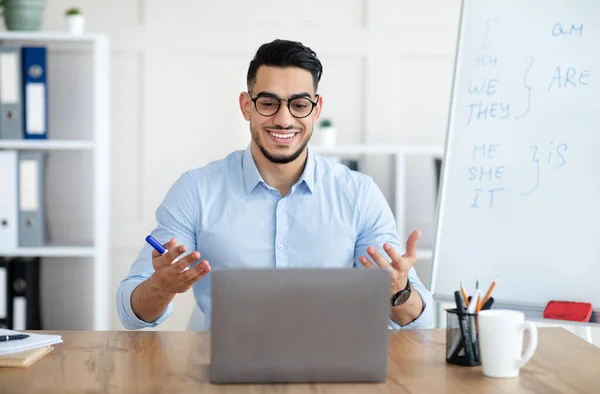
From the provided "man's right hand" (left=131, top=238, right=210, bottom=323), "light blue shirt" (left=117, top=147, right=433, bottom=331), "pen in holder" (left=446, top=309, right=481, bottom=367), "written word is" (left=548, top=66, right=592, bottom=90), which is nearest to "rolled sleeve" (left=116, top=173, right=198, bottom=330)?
"light blue shirt" (left=117, top=147, right=433, bottom=331)

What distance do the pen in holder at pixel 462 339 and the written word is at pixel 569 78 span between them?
33.1 inches

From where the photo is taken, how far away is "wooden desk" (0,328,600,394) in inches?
47.6

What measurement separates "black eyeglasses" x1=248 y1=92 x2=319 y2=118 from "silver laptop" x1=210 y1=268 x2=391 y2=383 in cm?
87

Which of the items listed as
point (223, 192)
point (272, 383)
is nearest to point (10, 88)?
point (223, 192)

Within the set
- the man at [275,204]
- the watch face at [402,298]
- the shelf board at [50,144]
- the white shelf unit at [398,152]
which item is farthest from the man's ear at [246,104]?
the shelf board at [50,144]

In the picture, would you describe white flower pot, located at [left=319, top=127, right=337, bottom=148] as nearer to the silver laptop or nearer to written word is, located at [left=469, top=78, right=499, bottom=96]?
written word is, located at [left=469, top=78, right=499, bottom=96]

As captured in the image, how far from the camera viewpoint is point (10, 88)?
3.13 metres

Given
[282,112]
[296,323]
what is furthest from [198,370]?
[282,112]

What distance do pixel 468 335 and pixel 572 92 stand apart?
86 centimetres

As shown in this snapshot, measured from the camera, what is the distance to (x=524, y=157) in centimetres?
202

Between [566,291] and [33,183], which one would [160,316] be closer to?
[566,291]

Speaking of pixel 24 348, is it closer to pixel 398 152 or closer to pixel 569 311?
pixel 569 311

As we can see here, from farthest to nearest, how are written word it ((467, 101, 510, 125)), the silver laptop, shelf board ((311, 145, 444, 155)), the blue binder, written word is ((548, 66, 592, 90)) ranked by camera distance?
shelf board ((311, 145, 444, 155)) → the blue binder → written word it ((467, 101, 510, 125)) → written word is ((548, 66, 592, 90)) → the silver laptop

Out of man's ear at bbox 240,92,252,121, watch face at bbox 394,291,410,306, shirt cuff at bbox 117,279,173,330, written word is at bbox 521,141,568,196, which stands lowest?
shirt cuff at bbox 117,279,173,330
